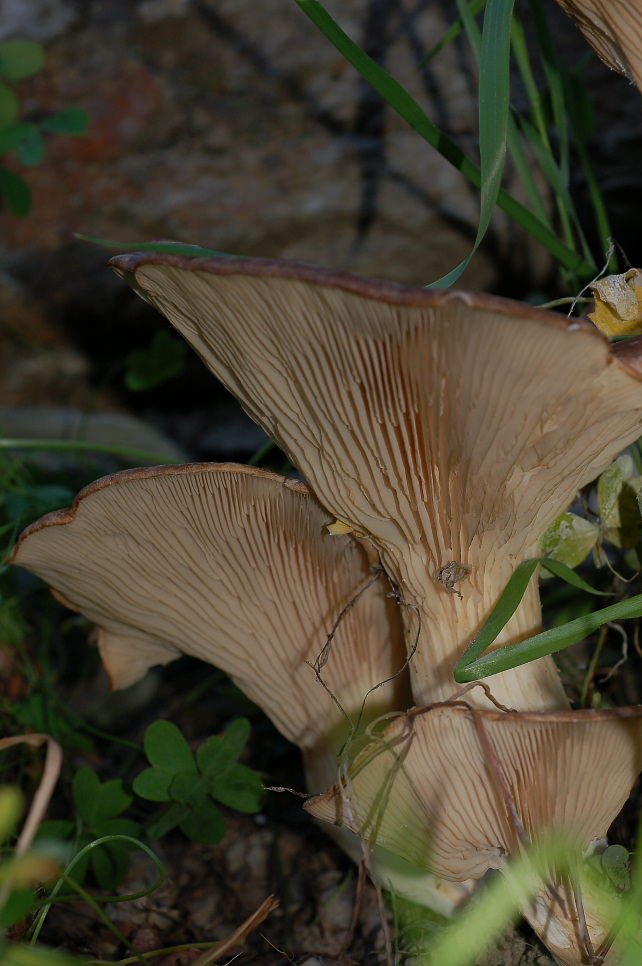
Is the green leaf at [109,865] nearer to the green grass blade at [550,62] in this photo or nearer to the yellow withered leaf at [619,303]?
the yellow withered leaf at [619,303]

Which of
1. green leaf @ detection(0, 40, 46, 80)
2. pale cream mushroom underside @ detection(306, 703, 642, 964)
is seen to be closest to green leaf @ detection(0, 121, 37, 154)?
green leaf @ detection(0, 40, 46, 80)

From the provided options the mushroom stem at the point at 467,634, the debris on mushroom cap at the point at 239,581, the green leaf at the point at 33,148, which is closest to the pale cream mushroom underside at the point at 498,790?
the mushroom stem at the point at 467,634

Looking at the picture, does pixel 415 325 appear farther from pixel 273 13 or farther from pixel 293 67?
pixel 273 13

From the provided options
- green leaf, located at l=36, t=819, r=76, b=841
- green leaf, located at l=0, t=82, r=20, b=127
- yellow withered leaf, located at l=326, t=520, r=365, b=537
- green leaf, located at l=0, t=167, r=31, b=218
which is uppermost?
green leaf, located at l=0, t=82, r=20, b=127

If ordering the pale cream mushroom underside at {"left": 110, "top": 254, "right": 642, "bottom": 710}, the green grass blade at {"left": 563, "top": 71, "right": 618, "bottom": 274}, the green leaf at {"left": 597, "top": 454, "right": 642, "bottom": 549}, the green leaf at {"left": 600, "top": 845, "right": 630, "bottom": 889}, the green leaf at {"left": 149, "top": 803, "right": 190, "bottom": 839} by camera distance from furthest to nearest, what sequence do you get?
the green grass blade at {"left": 563, "top": 71, "right": 618, "bottom": 274}
the green leaf at {"left": 149, "top": 803, "right": 190, "bottom": 839}
the green leaf at {"left": 597, "top": 454, "right": 642, "bottom": 549}
the green leaf at {"left": 600, "top": 845, "right": 630, "bottom": 889}
the pale cream mushroom underside at {"left": 110, "top": 254, "right": 642, "bottom": 710}

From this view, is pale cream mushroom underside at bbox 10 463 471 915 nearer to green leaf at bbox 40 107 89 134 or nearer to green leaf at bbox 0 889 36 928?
green leaf at bbox 0 889 36 928

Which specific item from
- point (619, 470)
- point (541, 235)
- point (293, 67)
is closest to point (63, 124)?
point (293, 67)
